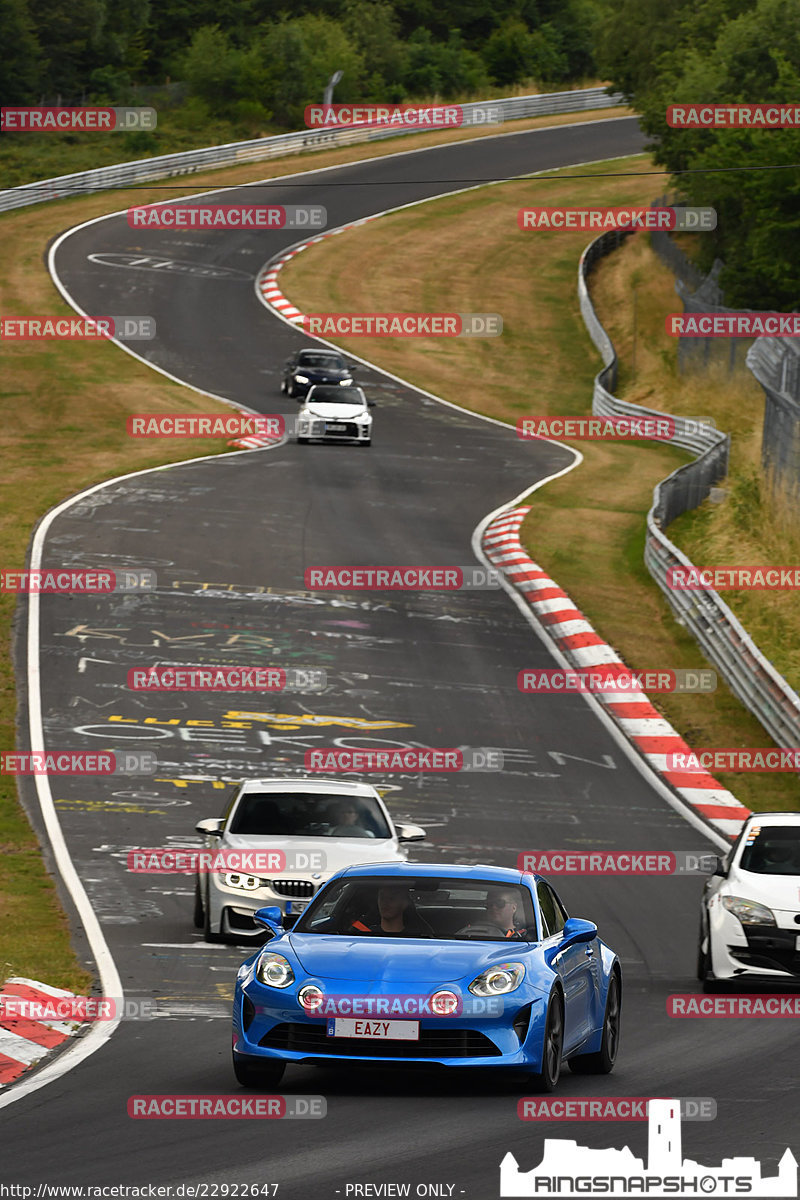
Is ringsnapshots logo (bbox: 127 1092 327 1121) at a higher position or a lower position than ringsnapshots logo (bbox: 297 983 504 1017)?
lower

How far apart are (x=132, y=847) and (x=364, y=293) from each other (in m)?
46.9

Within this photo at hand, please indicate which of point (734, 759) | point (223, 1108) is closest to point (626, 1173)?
point (223, 1108)

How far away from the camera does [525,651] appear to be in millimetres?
28312

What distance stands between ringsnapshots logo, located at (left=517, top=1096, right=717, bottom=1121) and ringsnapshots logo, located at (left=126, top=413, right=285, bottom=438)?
3679 cm

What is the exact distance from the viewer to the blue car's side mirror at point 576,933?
→ 10.6 meters

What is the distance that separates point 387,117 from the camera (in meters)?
86.6

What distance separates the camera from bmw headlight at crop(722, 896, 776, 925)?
1409cm

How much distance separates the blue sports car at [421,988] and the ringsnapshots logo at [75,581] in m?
20.6

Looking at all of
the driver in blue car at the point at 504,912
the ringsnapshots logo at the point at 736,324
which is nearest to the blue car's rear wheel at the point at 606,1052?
the driver in blue car at the point at 504,912

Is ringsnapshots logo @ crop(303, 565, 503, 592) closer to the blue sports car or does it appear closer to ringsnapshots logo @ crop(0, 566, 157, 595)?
ringsnapshots logo @ crop(0, 566, 157, 595)

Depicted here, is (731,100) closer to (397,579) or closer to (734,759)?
(397,579)

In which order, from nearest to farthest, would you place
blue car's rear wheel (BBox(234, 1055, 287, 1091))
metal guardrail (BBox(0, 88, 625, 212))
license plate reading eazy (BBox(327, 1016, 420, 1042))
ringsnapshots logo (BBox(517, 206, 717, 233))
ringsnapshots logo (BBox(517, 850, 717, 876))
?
license plate reading eazy (BBox(327, 1016, 420, 1042)) < blue car's rear wheel (BBox(234, 1055, 287, 1091)) < ringsnapshots logo (BBox(517, 850, 717, 876)) < ringsnapshots logo (BBox(517, 206, 717, 233)) < metal guardrail (BBox(0, 88, 625, 212))

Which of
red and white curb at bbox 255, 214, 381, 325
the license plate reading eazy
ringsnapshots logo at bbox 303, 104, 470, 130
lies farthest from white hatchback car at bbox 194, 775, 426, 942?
ringsnapshots logo at bbox 303, 104, 470, 130

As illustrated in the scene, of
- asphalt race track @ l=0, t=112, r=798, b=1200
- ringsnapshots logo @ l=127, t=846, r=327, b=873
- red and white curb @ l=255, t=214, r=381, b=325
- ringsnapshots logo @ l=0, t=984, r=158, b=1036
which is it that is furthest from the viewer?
red and white curb @ l=255, t=214, r=381, b=325
